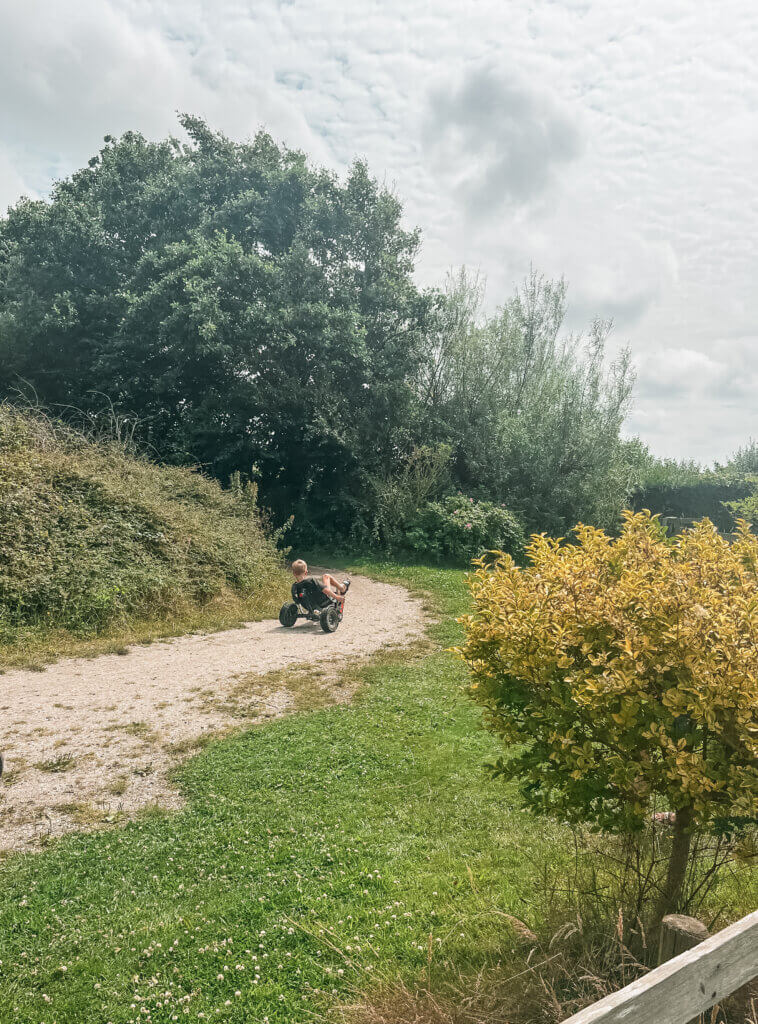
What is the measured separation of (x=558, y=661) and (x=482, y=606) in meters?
0.62

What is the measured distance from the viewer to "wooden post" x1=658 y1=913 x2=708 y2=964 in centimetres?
204

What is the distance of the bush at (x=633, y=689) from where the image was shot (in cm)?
229

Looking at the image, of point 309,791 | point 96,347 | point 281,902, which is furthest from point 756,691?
point 96,347

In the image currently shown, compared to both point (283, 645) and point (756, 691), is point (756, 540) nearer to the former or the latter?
point (756, 691)

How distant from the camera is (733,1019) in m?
2.34

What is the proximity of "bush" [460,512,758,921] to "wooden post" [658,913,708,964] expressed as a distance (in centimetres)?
37

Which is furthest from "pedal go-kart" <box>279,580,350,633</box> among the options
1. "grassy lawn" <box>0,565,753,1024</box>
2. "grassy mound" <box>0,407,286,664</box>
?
"grassy lawn" <box>0,565,753,1024</box>

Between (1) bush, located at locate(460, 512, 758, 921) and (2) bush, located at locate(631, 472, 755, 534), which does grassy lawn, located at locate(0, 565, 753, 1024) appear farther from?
(2) bush, located at locate(631, 472, 755, 534)

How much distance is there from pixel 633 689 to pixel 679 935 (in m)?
0.77

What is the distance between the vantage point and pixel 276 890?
357 cm

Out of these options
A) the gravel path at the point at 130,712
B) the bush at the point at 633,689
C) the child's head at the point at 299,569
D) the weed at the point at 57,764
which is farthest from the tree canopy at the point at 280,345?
the bush at the point at 633,689

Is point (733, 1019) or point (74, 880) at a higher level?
point (733, 1019)

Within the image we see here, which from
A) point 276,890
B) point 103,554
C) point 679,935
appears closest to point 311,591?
point 103,554

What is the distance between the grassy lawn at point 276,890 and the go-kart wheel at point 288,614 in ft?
15.3
